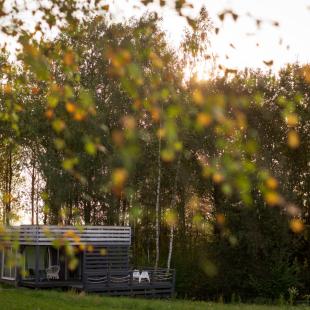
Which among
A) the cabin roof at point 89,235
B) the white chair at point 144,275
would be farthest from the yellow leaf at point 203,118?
the white chair at point 144,275

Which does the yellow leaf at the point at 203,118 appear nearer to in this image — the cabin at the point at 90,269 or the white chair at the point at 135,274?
the cabin at the point at 90,269

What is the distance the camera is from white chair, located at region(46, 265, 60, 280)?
1055 inches

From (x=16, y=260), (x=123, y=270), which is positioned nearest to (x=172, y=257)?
(x=123, y=270)

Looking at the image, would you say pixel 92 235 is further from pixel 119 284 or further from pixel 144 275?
pixel 144 275

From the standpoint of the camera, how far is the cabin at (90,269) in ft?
81.8

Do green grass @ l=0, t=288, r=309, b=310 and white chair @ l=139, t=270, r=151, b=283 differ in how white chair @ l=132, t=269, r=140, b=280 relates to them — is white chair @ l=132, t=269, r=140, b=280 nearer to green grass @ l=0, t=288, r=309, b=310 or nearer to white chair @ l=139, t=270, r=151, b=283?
white chair @ l=139, t=270, r=151, b=283

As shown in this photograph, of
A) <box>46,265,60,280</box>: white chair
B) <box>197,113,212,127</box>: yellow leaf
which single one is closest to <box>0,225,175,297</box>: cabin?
<box>46,265,60,280</box>: white chair

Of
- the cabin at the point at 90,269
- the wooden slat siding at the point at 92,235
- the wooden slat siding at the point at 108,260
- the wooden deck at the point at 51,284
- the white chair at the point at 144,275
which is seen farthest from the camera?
the wooden slat siding at the point at 108,260

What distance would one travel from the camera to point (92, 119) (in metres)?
31.3

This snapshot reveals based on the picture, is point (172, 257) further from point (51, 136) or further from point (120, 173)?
point (120, 173)

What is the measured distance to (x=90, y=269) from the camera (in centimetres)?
2619

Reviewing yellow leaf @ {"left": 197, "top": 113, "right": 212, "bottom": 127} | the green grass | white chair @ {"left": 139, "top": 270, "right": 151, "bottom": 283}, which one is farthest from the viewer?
white chair @ {"left": 139, "top": 270, "right": 151, "bottom": 283}

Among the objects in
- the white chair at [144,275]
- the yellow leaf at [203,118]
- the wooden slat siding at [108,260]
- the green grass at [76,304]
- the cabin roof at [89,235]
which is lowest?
the green grass at [76,304]

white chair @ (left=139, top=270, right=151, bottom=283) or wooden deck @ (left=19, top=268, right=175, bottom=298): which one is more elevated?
white chair @ (left=139, top=270, right=151, bottom=283)
